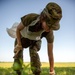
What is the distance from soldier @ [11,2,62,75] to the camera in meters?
0.95

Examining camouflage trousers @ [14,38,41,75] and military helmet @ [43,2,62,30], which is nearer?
military helmet @ [43,2,62,30]

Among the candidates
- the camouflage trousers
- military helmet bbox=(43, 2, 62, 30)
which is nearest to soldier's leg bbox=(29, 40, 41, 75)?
the camouflage trousers

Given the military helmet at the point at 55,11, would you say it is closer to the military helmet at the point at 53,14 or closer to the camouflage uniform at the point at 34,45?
the military helmet at the point at 53,14

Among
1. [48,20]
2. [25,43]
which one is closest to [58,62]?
[25,43]

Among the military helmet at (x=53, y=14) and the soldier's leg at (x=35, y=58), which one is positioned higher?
the military helmet at (x=53, y=14)

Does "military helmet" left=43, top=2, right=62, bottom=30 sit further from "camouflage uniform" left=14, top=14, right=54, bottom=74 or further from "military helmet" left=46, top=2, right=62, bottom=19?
"camouflage uniform" left=14, top=14, right=54, bottom=74

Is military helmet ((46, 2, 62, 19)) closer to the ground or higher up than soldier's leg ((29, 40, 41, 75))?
higher up

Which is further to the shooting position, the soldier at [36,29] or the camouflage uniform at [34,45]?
the camouflage uniform at [34,45]

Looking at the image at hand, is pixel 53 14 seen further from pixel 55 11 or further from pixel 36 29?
pixel 36 29

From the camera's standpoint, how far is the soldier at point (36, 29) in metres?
0.95

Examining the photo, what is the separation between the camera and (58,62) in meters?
1.92

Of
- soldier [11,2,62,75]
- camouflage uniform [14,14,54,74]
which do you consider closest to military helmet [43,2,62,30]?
soldier [11,2,62,75]

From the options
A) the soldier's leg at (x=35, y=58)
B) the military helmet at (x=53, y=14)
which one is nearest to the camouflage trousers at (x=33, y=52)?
the soldier's leg at (x=35, y=58)

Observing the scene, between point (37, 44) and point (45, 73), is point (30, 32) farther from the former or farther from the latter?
point (45, 73)
